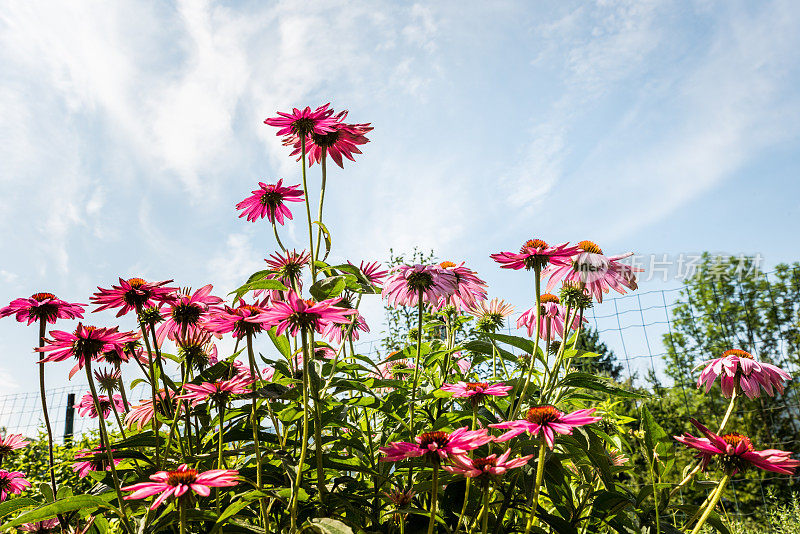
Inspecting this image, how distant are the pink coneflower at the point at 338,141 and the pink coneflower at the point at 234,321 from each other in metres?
0.40

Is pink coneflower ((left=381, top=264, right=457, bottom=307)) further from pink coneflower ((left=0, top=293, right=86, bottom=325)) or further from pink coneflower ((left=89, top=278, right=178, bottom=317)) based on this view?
pink coneflower ((left=0, top=293, right=86, bottom=325))

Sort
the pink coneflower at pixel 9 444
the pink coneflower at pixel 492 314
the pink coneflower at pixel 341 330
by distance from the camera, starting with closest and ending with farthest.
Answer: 1. the pink coneflower at pixel 341 330
2. the pink coneflower at pixel 9 444
3. the pink coneflower at pixel 492 314

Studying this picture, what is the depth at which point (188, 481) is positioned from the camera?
0.70 metres

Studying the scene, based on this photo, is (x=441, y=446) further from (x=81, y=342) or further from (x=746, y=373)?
(x=746, y=373)

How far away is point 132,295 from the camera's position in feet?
3.40

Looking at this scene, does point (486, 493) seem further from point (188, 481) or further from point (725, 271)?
point (725, 271)

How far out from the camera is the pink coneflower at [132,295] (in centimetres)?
103

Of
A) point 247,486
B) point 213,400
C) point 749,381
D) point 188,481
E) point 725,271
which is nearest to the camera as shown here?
point 188,481

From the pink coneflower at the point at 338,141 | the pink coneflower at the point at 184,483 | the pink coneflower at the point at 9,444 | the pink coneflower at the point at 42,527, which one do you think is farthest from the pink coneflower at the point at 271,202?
the pink coneflower at the point at 9,444

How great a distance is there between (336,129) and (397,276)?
1.14ft

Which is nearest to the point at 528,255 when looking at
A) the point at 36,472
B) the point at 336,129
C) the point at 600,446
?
the point at 600,446

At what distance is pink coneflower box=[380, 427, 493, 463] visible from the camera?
2.36ft

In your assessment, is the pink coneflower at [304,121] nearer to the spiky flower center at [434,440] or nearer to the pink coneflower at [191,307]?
the pink coneflower at [191,307]

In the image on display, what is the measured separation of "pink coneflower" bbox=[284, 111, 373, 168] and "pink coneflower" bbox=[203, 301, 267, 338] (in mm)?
397
